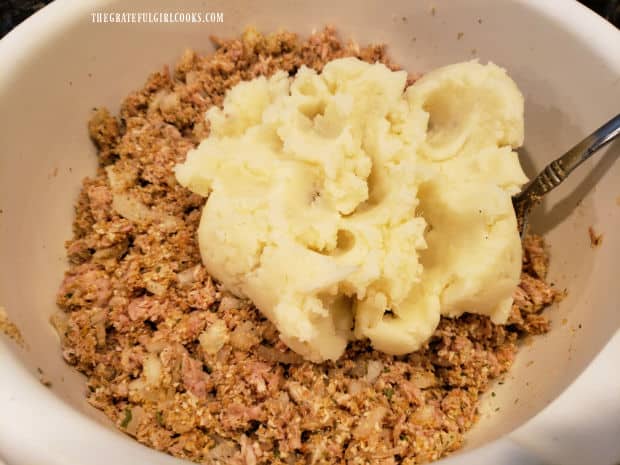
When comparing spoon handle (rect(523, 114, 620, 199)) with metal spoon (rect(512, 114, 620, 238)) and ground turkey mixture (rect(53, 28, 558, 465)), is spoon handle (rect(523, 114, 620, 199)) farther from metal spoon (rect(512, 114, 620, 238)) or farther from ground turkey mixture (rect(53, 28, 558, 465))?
ground turkey mixture (rect(53, 28, 558, 465))

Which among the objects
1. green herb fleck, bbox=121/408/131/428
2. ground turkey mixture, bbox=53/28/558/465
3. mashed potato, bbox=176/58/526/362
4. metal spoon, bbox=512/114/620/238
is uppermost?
metal spoon, bbox=512/114/620/238

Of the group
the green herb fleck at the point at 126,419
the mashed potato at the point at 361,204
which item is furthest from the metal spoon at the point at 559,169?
the green herb fleck at the point at 126,419

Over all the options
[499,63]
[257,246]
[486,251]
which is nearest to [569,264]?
[486,251]

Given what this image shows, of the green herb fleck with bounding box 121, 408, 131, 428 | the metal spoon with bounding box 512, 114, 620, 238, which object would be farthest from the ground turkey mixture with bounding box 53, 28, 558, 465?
the metal spoon with bounding box 512, 114, 620, 238

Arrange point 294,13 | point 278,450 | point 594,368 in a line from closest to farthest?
point 594,368, point 278,450, point 294,13

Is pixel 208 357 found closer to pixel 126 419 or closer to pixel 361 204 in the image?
pixel 126 419

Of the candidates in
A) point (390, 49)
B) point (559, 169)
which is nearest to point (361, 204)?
point (559, 169)

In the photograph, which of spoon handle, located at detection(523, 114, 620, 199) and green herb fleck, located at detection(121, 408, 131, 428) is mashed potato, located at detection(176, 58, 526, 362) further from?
green herb fleck, located at detection(121, 408, 131, 428)

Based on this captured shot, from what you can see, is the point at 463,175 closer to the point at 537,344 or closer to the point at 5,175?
the point at 537,344

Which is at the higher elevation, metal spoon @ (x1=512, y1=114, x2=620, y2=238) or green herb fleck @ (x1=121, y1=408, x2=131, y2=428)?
metal spoon @ (x1=512, y1=114, x2=620, y2=238)
